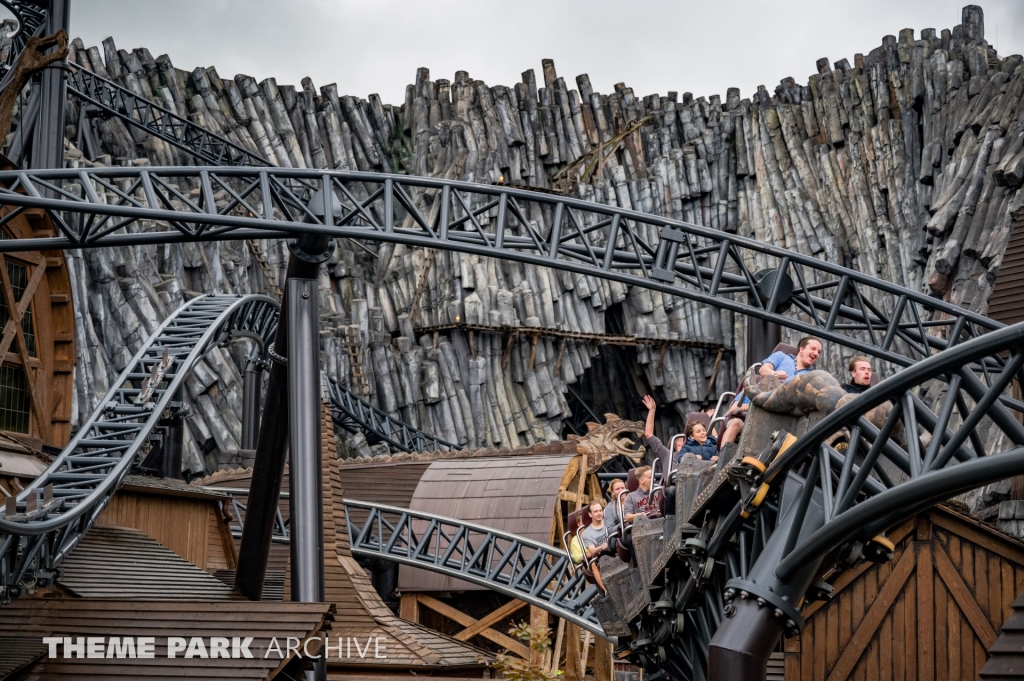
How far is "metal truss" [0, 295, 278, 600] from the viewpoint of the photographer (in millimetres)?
14844

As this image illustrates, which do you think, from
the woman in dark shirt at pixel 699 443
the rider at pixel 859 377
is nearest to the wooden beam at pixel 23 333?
the woman in dark shirt at pixel 699 443

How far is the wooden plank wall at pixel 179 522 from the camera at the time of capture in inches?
760

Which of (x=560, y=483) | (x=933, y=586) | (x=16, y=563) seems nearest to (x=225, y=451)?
(x=560, y=483)

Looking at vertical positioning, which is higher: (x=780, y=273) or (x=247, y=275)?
(x=247, y=275)

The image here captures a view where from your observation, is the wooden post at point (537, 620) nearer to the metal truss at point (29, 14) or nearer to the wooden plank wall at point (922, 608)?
the wooden plank wall at point (922, 608)

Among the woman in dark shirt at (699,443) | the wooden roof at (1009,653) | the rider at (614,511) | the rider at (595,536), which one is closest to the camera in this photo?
the wooden roof at (1009,653)

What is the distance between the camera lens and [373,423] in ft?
117

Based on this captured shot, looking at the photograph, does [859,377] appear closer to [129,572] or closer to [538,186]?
[129,572]

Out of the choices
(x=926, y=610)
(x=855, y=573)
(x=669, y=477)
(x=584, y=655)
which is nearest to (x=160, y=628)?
(x=669, y=477)

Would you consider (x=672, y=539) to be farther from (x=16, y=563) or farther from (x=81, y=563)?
(x=81, y=563)

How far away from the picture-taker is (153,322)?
3478 cm

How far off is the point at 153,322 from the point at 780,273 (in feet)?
80.2

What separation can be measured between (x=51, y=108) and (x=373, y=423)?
15.7 m

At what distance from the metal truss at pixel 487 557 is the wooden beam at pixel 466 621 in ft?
2.92
